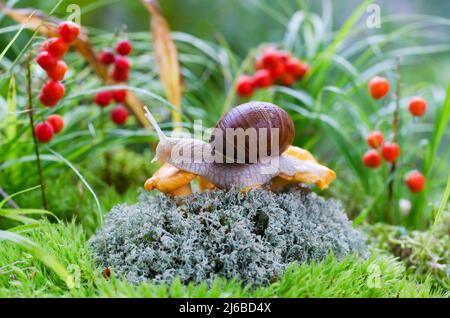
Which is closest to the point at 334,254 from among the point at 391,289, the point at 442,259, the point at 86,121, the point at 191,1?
the point at 391,289

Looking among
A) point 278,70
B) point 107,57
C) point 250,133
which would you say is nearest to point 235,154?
point 250,133

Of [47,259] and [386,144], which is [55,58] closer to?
[47,259]

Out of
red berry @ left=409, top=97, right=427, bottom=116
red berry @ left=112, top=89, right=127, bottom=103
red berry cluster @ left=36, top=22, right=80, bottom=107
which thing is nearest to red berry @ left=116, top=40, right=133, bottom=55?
red berry @ left=112, top=89, right=127, bottom=103

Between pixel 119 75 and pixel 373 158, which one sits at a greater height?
pixel 119 75

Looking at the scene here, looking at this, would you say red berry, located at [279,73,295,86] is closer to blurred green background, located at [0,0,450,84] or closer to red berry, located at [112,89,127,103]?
red berry, located at [112,89,127,103]

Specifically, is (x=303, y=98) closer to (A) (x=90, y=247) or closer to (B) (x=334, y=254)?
(B) (x=334, y=254)

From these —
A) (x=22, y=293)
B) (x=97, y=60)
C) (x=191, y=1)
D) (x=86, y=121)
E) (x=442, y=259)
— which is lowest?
(x=442, y=259)
